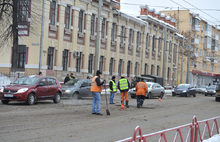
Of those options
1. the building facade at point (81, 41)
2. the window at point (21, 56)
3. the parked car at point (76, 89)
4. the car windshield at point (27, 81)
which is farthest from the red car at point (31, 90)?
the window at point (21, 56)

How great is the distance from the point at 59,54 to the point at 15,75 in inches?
225

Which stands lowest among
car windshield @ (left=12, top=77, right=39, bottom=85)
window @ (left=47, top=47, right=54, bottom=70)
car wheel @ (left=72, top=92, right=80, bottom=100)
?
car wheel @ (left=72, top=92, right=80, bottom=100)

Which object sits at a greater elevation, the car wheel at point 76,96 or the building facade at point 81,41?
the building facade at point 81,41

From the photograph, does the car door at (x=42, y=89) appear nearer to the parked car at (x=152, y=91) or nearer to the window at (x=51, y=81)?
the window at (x=51, y=81)

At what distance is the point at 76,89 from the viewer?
24.5m

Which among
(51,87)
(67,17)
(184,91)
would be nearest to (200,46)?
(184,91)

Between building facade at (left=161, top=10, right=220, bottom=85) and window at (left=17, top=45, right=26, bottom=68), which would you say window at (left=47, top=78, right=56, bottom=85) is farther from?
building facade at (left=161, top=10, right=220, bottom=85)

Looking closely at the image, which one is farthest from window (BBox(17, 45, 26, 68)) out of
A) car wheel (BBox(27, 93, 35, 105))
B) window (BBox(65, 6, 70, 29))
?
car wheel (BBox(27, 93, 35, 105))

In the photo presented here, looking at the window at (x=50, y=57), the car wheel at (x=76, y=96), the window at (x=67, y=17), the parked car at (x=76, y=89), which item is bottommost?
the car wheel at (x=76, y=96)

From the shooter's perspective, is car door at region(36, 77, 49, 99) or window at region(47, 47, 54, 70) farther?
window at region(47, 47, 54, 70)

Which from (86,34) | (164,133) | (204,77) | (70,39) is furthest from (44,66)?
(204,77)

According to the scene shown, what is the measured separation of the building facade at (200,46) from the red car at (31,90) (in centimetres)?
5428

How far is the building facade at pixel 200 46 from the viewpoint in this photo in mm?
76500

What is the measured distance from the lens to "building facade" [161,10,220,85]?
251 feet
